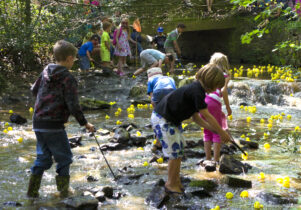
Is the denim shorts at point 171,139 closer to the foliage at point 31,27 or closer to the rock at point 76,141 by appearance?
the rock at point 76,141

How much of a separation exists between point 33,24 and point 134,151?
26.7ft

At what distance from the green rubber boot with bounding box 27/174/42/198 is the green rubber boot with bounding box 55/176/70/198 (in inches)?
8.4

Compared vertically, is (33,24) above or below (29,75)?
above

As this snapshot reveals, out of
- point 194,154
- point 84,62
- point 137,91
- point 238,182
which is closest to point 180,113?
point 238,182

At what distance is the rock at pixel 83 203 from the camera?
12.2 feet

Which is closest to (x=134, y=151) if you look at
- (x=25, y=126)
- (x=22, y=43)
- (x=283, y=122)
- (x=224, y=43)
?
(x=25, y=126)

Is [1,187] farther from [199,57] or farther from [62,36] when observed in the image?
[199,57]

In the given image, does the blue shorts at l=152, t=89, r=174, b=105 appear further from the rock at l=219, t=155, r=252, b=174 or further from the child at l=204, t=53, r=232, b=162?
the rock at l=219, t=155, r=252, b=174

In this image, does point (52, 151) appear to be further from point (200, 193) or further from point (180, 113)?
point (200, 193)

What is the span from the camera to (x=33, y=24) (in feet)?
42.0

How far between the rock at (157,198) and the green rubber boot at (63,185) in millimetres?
929

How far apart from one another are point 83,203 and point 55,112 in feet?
3.42

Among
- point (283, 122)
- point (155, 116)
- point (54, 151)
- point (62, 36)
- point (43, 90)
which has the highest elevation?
point (62, 36)

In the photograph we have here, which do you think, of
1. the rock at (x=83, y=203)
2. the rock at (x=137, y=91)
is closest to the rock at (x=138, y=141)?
the rock at (x=83, y=203)
